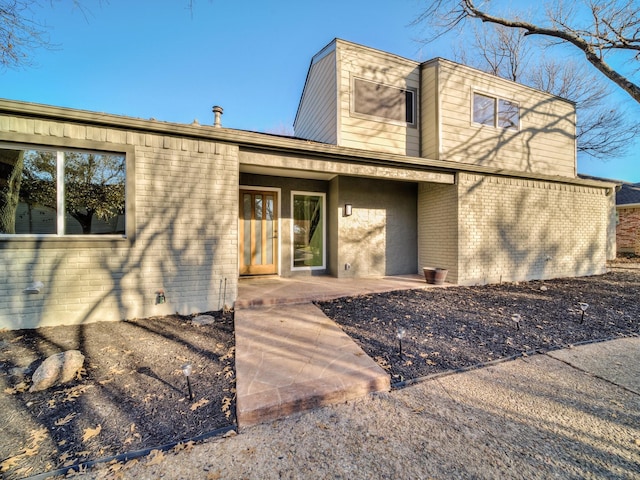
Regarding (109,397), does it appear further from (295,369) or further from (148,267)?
(148,267)

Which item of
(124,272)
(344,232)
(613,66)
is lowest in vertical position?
(124,272)

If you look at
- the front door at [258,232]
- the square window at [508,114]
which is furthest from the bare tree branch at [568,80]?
the front door at [258,232]

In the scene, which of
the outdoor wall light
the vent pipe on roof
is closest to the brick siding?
the vent pipe on roof

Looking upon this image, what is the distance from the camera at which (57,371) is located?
2.42 m

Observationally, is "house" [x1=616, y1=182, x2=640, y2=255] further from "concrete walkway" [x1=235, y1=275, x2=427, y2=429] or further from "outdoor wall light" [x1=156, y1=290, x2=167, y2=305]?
"outdoor wall light" [x1=156, y1=290, x2=167, y2=305]

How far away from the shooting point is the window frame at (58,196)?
358 centimetres

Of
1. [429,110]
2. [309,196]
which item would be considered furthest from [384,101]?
[309,196]

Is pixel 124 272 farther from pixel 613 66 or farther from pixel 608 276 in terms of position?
pixel 613 66

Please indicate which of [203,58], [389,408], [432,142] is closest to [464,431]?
[389,408]

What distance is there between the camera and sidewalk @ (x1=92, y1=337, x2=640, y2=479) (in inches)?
60.5

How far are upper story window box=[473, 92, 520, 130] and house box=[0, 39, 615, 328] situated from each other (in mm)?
40

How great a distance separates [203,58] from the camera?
26.7ft

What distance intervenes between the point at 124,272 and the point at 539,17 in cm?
1246

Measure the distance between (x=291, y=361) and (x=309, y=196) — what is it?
16.8 feet
